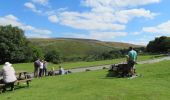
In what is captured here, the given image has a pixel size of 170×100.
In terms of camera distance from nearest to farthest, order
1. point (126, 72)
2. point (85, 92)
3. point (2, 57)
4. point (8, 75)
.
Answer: point (85, 92) → point (8, 75) → point (126, 72) → point (2, 57)

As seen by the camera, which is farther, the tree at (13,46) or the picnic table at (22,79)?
the tree at (13,46)

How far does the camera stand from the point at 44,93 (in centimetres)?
2080

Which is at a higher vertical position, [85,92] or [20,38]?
[20,38]

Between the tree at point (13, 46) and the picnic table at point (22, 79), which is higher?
the tree at point (13, 46)

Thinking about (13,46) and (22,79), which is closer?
(22,79)

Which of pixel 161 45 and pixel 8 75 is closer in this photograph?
pixel 8 75

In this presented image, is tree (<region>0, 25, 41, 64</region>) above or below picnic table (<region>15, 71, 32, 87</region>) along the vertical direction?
above

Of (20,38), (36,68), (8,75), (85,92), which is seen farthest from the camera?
(20,38)

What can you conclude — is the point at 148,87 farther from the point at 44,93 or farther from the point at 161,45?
the point at 161,45

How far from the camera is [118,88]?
2036 cm

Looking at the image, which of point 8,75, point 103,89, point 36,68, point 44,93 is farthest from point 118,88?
point 36,68

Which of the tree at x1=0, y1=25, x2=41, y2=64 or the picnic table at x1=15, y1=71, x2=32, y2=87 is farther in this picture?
the tree at x1=0, y1=25, x2=41, y2=64

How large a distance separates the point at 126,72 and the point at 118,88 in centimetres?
742

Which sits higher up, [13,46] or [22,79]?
[13,46]
